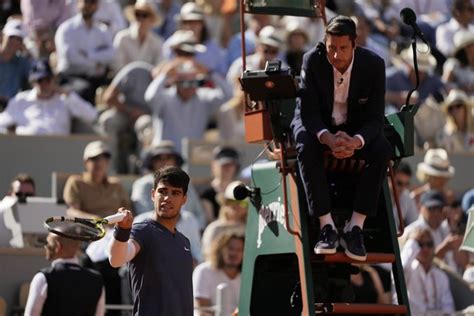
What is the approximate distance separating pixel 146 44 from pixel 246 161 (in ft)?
8.79

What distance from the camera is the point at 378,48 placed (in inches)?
848

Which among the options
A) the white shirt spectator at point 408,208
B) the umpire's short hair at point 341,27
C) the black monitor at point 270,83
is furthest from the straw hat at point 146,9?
the umpire's short hair at point 341,27

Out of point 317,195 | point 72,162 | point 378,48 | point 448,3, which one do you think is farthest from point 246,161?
point 317,195

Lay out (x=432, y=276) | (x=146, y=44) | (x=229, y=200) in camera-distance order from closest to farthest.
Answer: (x=432, y=276) → (x=229, y=200) → (x=146, y=44)

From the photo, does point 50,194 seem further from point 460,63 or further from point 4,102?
point 460,63

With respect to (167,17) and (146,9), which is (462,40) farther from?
(146,9)

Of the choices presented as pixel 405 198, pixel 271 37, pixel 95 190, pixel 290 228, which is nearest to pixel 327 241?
pixel 290 228

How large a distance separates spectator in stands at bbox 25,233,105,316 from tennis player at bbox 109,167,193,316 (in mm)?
2338

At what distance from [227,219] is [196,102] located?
2.88m

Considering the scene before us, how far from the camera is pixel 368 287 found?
50.7ft

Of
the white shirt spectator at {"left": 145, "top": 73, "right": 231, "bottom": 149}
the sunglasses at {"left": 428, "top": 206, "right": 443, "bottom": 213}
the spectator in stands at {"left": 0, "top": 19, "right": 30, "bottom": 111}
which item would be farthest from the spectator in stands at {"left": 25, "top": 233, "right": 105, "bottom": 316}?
the spectator in stands at {"left": 0, "top": 19, "right": 30, "bottom": 111}

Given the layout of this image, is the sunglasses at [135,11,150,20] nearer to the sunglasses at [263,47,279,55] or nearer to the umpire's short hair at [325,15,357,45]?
the sunglasses at [263,47,279,55]

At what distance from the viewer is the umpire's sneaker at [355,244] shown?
10508mm

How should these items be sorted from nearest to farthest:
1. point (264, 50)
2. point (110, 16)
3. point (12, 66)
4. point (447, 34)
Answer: point (12, 66), point (264, 50), point (110, 16), point (447, 34)
